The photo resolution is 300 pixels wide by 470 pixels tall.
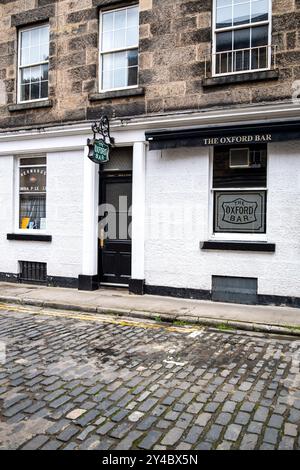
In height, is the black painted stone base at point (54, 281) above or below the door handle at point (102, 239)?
below

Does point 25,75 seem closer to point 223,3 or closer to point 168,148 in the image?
point 168,148

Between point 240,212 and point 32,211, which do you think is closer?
point 240,212

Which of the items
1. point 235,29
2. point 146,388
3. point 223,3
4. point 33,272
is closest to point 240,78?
point 235,29

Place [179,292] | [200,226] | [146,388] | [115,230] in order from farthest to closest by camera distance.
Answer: [115,230]
[179,292]
[200,226]
[146,388]

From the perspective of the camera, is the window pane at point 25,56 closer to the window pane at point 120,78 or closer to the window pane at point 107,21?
the window pane at point 107,21

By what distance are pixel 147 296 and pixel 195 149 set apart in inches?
148

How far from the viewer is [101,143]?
1013 cm

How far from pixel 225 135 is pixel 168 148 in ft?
4.69

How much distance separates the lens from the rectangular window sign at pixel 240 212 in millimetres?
9695

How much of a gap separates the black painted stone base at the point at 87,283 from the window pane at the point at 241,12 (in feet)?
23.6

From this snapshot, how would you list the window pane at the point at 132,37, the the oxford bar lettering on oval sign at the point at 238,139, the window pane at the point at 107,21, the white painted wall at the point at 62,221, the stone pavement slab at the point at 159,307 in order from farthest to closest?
the white painted wall at the point at 62,221 → the window pane at the point at 107,21 → the window pane at the point at 132,37 → the the oxford bar lettering on oval sign at the point at 238,139 → the stone pavement slab at the point at 159,307

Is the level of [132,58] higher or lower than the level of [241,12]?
lower

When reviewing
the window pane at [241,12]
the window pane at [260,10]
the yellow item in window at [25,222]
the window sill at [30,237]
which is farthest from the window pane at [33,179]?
the window pane at [260,10]

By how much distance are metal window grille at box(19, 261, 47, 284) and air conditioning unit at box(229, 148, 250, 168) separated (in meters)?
6.01
